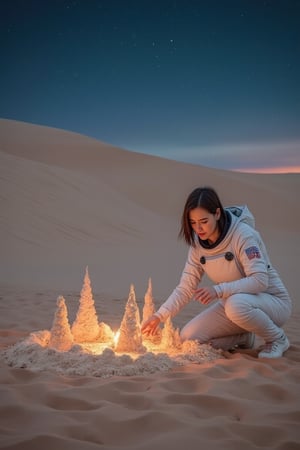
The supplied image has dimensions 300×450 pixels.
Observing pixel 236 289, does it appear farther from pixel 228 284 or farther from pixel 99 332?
pixel 99 332

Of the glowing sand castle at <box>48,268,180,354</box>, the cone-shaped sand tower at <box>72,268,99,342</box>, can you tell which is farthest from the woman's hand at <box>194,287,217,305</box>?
the cone-shaped sand tower at <box>72,268,99,342</box>

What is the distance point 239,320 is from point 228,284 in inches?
11.8

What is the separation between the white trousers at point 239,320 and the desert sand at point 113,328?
0.73 ft

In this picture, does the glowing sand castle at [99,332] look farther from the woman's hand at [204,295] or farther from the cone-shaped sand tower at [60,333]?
the woman's hand at [204,295]

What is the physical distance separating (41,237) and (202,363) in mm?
11812

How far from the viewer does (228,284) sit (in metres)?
4.20

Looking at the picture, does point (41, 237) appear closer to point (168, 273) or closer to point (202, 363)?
point (168, 273)

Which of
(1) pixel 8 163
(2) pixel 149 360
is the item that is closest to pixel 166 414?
(2) pixel 149 360

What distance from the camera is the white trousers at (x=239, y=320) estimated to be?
4.17m

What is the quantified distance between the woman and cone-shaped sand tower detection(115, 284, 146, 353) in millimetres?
401

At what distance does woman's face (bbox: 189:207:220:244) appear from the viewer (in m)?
4.16

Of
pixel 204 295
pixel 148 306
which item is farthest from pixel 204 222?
pixel 148 306

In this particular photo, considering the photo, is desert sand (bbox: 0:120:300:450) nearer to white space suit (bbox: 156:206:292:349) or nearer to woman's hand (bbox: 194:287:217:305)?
white space suit (bbox: 156:206:292:349)

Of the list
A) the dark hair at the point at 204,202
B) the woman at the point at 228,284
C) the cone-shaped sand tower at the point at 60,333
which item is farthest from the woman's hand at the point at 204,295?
the cone-shaped sand tower at the point at 60,333
